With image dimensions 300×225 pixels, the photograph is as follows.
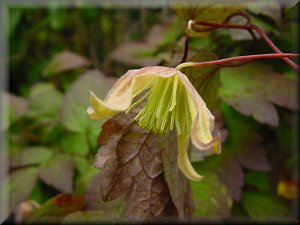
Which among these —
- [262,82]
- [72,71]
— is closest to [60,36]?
[72,71]

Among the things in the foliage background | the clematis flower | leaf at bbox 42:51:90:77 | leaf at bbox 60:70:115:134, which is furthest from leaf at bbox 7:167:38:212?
the clematis flower

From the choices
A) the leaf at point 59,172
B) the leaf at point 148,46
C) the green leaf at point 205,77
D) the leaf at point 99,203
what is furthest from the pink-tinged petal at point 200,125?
the leaf at point 148,46

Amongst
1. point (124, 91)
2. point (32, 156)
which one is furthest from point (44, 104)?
point (124, 91)

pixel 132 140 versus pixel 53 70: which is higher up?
pixel 53 70

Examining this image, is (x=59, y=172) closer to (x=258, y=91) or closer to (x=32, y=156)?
(x=32, y=156)

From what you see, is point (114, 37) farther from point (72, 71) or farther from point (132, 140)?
point (132, 140)

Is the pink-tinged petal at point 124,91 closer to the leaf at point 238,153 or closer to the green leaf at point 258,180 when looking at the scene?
the leaf at point 238,153

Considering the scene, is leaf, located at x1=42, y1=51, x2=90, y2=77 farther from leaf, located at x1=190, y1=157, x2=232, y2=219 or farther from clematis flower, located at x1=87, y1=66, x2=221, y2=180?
clematis flower, located at x1=87, y1=66, x2=221, y2=180
